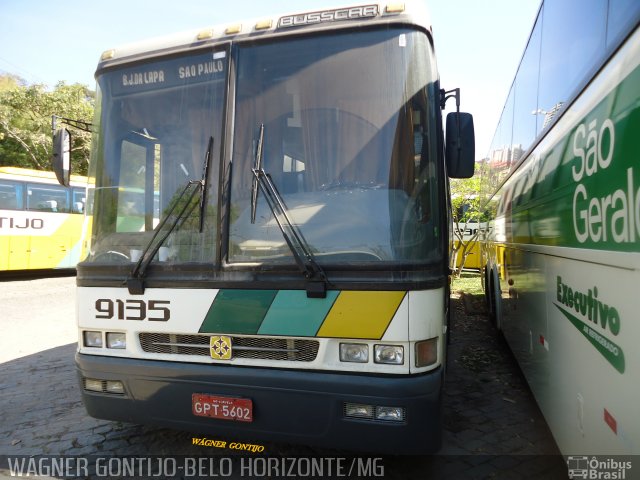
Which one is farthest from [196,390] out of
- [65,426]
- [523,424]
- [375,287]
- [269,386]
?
[523,424]

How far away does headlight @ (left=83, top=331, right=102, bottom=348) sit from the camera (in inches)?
128

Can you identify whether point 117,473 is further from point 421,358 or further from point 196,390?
point 421,358

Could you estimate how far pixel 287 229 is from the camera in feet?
9.29

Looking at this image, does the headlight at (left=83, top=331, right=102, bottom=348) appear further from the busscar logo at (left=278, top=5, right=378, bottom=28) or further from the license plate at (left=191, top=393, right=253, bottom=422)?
the busscar logo at (left=278, top=5, right=378, bottom=28)

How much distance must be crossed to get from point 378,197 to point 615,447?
166cm

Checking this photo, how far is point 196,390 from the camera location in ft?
9.73

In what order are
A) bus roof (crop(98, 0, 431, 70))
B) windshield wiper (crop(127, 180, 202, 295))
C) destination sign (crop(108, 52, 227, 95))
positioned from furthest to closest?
destination sign (crop(108, 52, 227, 95)) → windshield wiper (crop(127, 180, 202, 295)) → bus roof (crop(98, 0, 431, 70))

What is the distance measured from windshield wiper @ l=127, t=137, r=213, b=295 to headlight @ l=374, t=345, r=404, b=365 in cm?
133

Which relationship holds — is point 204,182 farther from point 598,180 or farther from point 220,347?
point 598,180

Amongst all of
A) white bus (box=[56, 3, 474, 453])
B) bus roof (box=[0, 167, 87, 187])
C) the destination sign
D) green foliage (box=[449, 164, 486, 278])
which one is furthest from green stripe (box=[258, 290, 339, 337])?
bus roof (box=[0, 167, 87, 187])

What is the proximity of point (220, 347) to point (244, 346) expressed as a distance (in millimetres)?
160

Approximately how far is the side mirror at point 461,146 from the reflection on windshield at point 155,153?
1522 millimetres

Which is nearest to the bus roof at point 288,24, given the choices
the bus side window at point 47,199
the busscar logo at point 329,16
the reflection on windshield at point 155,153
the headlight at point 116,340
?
the busscar logo at point 329,16

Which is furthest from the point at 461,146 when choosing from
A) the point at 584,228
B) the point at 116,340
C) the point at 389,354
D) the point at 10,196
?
the point at 10,196
